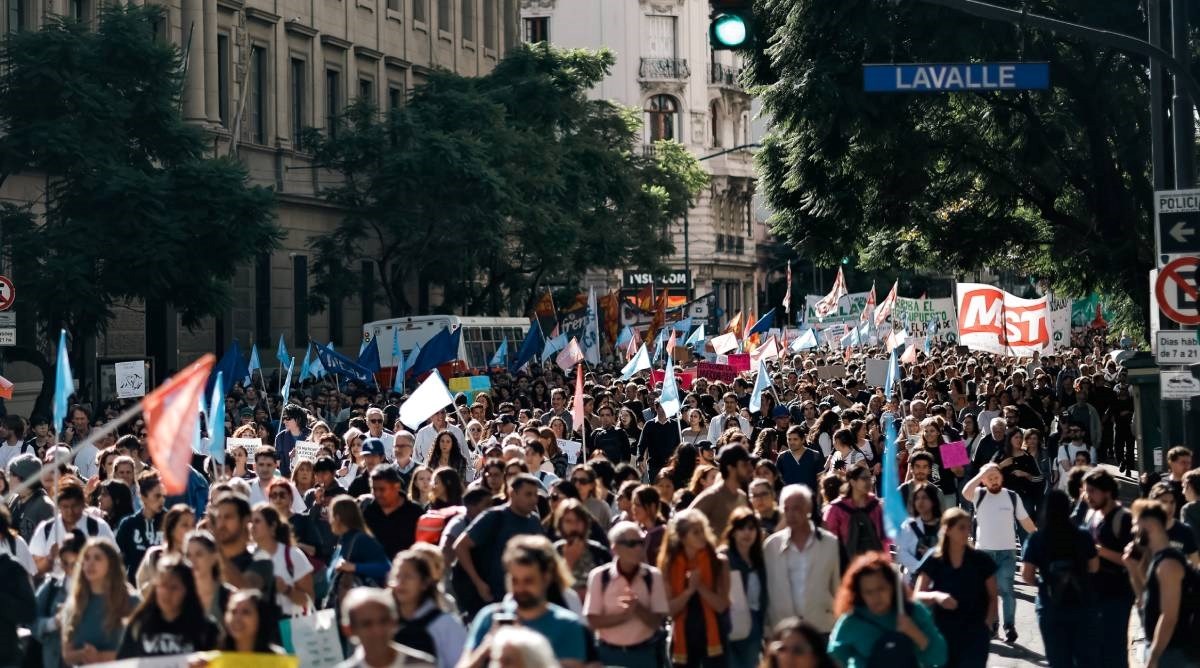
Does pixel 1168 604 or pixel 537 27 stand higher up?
pixel 537 27

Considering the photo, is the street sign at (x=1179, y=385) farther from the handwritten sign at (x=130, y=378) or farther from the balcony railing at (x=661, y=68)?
the balcony railing at (x=661, y=68)

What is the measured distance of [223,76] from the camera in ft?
148

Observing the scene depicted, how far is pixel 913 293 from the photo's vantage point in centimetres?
10225

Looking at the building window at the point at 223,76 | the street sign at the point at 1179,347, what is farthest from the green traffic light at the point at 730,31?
the building window at the point at 223,76

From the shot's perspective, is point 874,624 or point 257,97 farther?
point 257,97

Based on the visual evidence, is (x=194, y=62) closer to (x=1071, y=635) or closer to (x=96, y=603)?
(x=1071, y=635)

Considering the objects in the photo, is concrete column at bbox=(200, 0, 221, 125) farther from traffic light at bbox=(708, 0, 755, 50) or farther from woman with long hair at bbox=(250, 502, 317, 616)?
woman with long hair at bbox=(250, 502, 317, 616)

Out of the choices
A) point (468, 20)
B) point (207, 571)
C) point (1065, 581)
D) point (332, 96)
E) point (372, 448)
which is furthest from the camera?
point (468, 20)

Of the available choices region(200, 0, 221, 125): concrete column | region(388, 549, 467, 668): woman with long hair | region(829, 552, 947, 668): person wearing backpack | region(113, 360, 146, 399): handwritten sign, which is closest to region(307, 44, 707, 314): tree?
region(200, 0, 221, 125): concrete column

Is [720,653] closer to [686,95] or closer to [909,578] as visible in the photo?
[909,578]

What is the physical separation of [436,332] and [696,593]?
33.1 m

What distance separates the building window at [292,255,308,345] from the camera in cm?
4931

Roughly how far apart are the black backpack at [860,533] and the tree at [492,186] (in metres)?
32.4

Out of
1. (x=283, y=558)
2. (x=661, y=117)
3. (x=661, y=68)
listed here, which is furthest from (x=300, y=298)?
(x=661, y=117)
